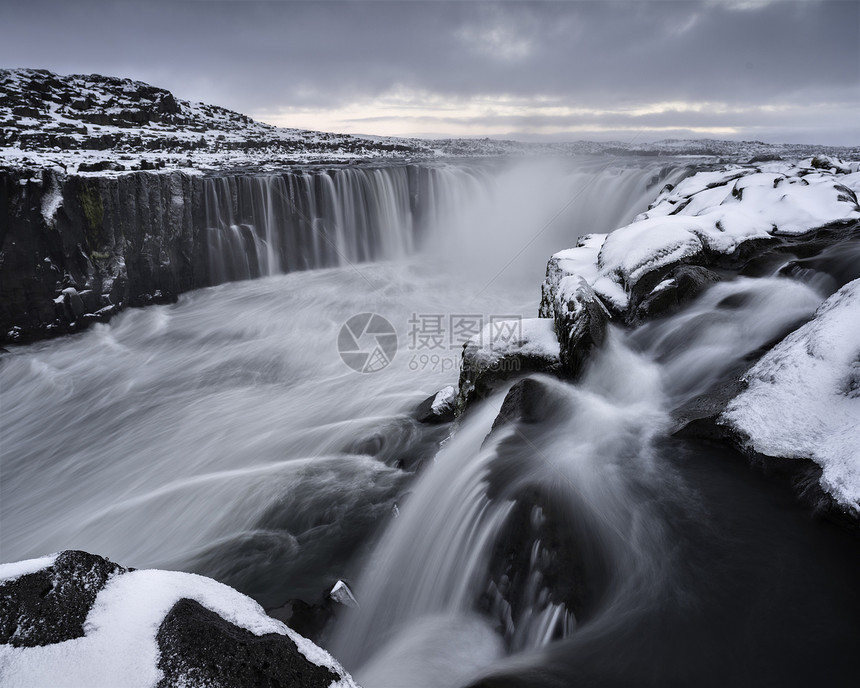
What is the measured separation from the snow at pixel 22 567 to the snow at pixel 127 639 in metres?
0.01

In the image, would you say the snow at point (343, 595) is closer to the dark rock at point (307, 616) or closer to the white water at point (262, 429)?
the dark rock at point (307, 616)

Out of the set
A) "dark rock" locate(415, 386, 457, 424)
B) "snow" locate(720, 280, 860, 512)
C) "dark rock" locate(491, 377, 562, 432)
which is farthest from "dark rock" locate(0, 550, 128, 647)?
"dark rock" locate(415, 386, 457, 424)

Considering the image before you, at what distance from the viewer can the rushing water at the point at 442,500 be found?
286 centimetres

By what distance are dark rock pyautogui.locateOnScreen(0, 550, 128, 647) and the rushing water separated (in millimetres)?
2127

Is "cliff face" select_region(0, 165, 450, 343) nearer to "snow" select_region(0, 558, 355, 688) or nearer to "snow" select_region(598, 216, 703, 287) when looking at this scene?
"snow" select_region(598, 216, 703, 287)

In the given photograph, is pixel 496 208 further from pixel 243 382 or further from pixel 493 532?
pixel 493 532

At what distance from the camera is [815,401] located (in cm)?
368

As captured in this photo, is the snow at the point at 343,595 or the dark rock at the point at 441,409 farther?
the dark rock at the point at 441,409

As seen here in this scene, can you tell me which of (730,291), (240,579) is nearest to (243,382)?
(240,579)

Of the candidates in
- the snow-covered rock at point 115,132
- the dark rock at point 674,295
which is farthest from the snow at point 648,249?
the snow-covered rock at point 115,132

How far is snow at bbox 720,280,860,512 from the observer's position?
10.7 ft

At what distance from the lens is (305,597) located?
4.20 meters

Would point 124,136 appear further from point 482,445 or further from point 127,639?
point 127,639

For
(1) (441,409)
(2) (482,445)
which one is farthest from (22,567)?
(1) (441,409)
